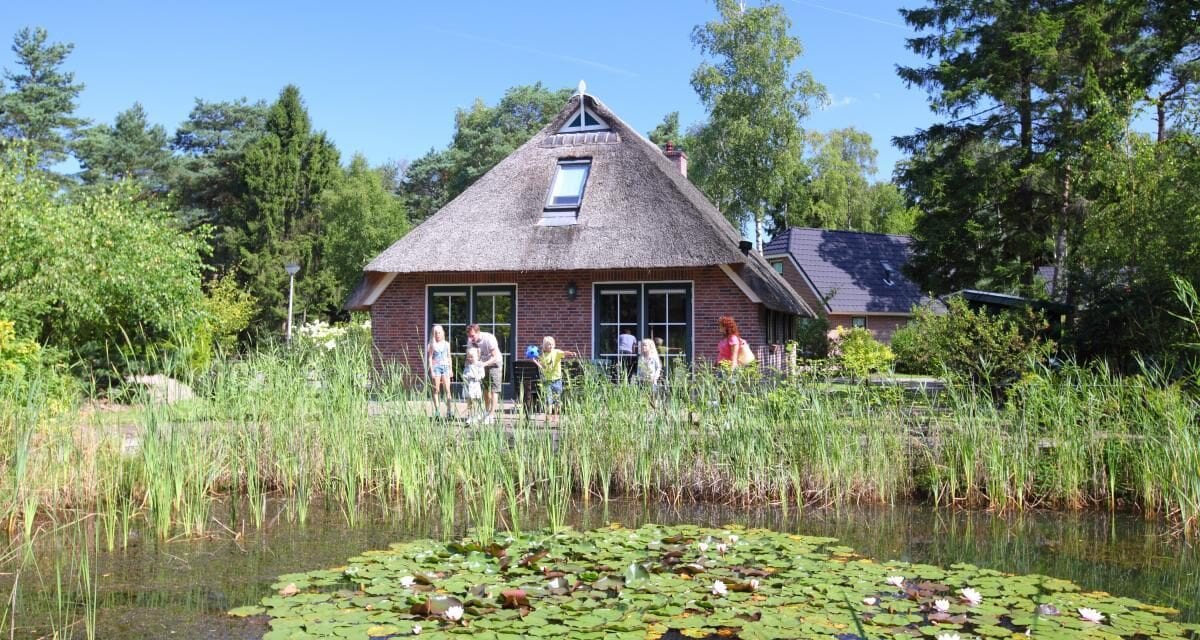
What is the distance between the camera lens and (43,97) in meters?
31.2

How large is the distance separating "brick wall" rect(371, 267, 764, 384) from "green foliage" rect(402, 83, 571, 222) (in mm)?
22963

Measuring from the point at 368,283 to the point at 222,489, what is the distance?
8.04m

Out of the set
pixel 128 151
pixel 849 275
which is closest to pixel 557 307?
pixel 849 275

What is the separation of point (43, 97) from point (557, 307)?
89.1 feet

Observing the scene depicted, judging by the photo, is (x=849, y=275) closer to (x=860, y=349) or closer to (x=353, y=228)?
(x=860, y=349)

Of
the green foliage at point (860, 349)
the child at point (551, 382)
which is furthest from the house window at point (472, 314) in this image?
the green foliage at point (860, 349)

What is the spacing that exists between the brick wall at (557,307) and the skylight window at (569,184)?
1.42 metres

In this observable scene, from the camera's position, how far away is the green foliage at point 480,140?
1478 inches

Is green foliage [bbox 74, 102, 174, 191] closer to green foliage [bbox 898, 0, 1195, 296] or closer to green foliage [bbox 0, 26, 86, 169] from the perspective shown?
green foliage [bbox 0, 26, 86, 169]

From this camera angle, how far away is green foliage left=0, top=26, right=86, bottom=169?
99.5ft

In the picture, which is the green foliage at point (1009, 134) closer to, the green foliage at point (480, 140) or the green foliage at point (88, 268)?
the green foliage at point (88, 268)

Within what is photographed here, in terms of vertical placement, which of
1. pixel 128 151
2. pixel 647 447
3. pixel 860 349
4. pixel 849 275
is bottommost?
pixel 647 447

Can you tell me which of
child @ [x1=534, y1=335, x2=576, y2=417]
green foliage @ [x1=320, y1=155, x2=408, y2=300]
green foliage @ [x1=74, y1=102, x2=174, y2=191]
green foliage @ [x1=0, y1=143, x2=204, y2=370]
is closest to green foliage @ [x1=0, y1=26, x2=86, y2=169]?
green foliage @ [x1=74, y1=102, x2=174, y2=191]

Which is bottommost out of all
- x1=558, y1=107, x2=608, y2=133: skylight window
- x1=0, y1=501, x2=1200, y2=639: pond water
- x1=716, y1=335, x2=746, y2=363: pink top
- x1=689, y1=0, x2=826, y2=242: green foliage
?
x1=0, y1=501, x2=1200, y2=639: pond water
